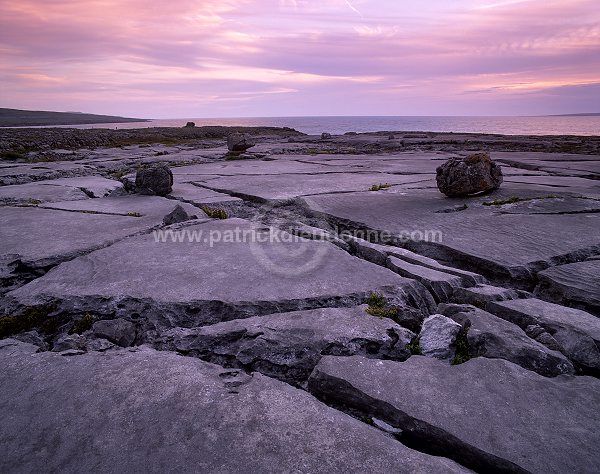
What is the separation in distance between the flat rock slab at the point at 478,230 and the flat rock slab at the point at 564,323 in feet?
2.37

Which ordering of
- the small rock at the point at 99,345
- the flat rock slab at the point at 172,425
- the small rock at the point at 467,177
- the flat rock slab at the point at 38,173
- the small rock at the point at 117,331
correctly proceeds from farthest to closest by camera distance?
1. the flat rock slab at the point at 38,173
2. the small rock at the point at 467,177
3. the small rock at the point at 117,331
4. the small rock at the point at 99,345
5. the flat rock slab at the point at 172,425

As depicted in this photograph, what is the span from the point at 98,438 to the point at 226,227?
115 inches

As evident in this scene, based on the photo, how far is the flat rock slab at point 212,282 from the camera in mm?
2602

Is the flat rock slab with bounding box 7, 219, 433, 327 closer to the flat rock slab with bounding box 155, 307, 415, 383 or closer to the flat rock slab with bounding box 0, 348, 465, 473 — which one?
the flat rock slab with bounding box 155, 307, 415, 383

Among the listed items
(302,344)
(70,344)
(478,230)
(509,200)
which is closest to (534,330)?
(302,344)

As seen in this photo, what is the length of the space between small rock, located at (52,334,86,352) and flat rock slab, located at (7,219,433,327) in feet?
1.02

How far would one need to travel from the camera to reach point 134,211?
5254 mm

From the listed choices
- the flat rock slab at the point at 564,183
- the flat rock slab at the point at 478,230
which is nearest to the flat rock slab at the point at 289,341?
the flat rock slab at the point at 478,230

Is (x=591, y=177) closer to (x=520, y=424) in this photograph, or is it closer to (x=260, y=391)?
(x=520, y=424)

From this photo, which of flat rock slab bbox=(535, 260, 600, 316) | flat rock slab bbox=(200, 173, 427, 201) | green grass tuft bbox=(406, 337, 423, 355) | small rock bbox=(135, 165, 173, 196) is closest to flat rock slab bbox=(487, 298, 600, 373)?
flat rock slab bbox=(535, 260, 600, 316)

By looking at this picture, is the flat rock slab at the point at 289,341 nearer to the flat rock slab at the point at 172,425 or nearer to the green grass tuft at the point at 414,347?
the green grass tuft at the point at 414,347

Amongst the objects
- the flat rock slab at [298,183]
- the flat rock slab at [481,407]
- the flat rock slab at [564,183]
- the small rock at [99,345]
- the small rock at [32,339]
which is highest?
the flat rock slab at [564,183]

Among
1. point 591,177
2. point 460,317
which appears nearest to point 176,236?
point 460,317

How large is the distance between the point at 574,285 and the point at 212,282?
2595 mm
